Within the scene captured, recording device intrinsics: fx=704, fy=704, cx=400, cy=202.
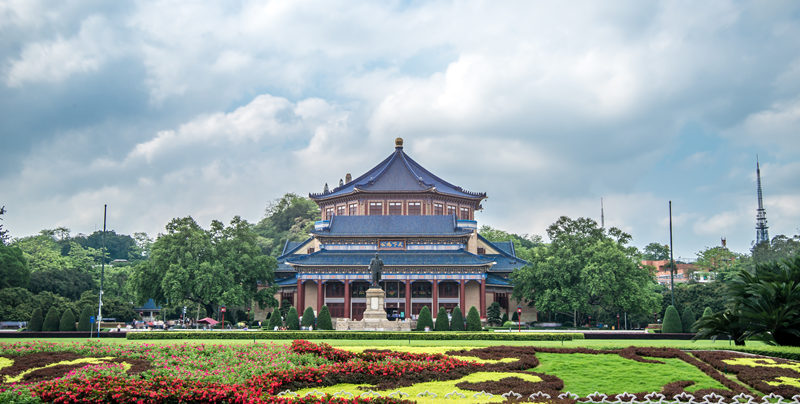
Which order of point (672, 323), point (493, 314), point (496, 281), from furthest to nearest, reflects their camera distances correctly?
1. point (496, 281)
2. point (493, 314)
3. point (672, 323)

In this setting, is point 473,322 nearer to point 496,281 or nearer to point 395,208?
point 496,281

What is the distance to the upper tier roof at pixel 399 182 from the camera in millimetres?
71125

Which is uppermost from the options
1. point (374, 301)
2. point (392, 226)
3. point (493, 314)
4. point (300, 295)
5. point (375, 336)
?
point (392, 226)

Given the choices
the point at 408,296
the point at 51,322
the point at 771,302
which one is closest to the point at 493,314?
the point at 408,296

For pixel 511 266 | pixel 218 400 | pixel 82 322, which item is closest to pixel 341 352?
pixel 218 400

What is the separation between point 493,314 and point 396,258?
9823mm

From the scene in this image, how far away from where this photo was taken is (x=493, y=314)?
57.6 meters

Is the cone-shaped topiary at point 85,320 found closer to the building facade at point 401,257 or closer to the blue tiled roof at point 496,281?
the building facade at point 401,257

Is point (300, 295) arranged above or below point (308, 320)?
above

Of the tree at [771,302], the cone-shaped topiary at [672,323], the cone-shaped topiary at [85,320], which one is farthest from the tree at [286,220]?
the tree at [771,302]

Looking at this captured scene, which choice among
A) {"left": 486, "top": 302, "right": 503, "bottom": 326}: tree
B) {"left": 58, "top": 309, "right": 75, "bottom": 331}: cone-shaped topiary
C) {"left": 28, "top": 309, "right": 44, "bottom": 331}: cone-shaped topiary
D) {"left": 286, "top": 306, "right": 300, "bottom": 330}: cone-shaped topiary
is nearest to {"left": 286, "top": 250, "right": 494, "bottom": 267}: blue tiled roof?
{"left": 486, "top": 302, "right": 503, "bottom": 326}: tree

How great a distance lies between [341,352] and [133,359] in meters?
5.89

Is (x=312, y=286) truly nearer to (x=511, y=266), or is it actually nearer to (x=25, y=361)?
(x=511, y=266)

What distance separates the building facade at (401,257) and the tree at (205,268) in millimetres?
4051
